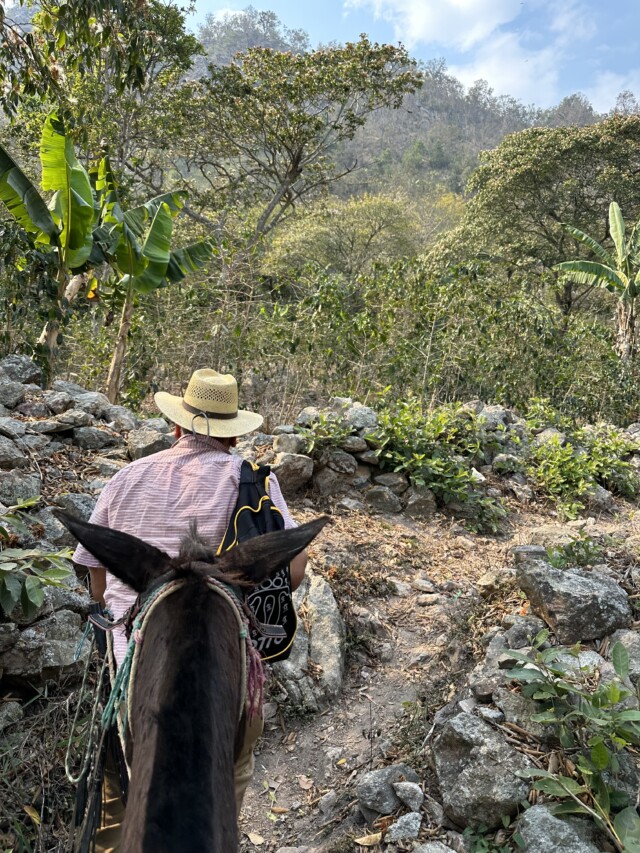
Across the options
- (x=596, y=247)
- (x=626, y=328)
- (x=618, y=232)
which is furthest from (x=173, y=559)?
(x=596, y=247)

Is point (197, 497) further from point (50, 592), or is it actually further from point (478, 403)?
point (478, 403)

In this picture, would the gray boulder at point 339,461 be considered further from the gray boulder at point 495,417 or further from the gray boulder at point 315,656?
the gray boulder at point 495,417

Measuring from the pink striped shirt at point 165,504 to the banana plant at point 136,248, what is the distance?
4.94m

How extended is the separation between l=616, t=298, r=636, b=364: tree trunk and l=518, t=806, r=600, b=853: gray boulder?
12704 mm

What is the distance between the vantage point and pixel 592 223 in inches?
750

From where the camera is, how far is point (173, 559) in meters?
1.36

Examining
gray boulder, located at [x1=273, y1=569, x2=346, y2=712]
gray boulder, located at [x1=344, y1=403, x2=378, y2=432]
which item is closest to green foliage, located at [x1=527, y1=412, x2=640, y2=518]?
gray boulder, located at [x1=344, y1=403, x2=378, y2=432]

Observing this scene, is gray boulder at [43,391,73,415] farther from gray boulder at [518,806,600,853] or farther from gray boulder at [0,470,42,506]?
gray boulder at [518,806,600,853]

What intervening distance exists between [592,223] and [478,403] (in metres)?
13.8

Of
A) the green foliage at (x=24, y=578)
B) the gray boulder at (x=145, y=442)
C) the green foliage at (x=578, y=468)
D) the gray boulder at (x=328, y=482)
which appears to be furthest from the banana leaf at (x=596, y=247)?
the green foliage at (x=24, y=578)

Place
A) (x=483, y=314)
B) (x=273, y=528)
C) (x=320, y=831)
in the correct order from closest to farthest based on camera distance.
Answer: (x=273, y=528) < (x=320, y=831) < (x=483, y=314)

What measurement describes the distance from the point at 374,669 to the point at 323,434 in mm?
2529

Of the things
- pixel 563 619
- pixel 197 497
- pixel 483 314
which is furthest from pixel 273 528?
pixel 483 314

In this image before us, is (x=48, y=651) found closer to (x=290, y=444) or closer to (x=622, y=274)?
(x=290, y=444)
